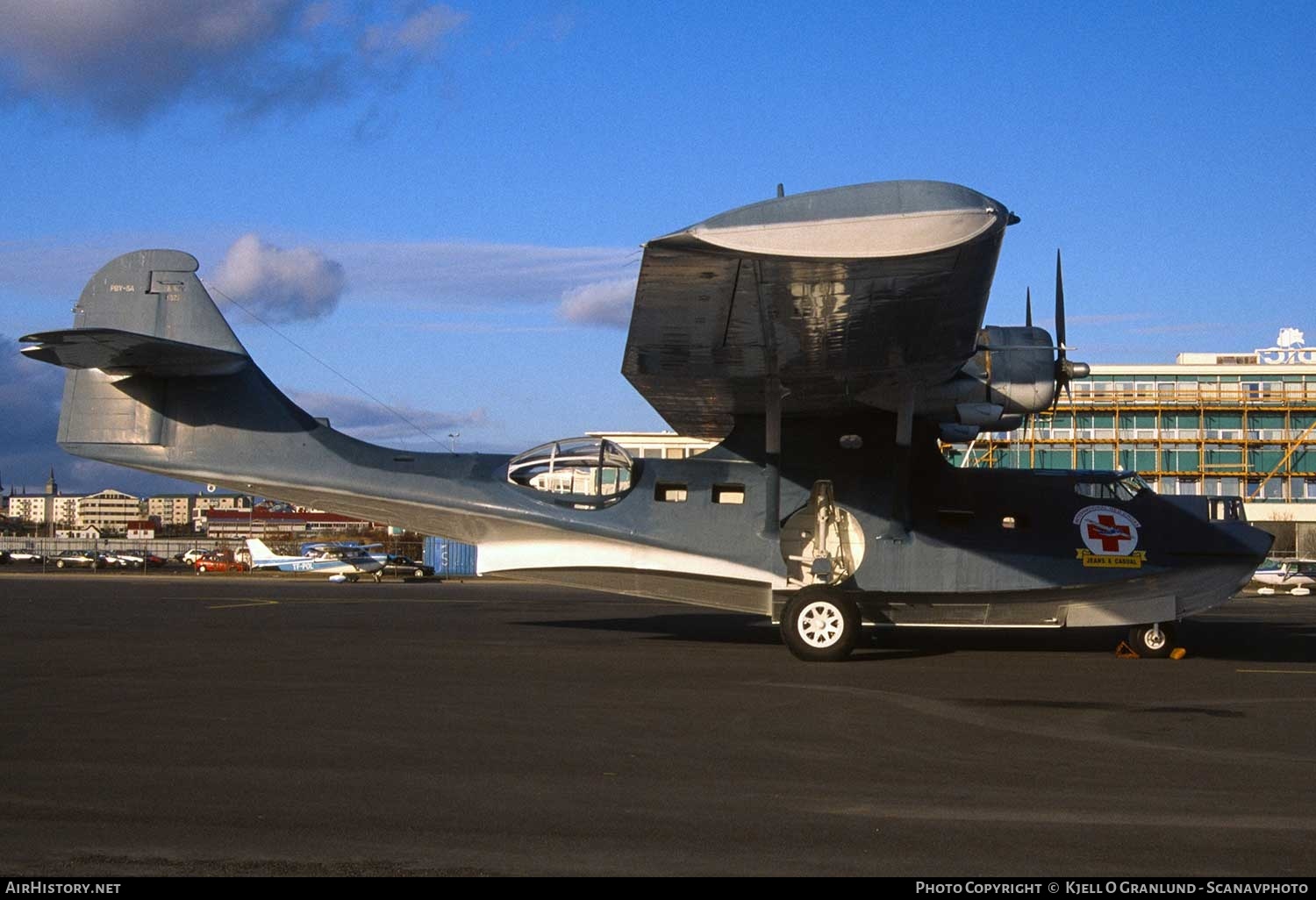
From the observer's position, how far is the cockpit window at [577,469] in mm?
14016

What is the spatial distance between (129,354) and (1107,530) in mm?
11744

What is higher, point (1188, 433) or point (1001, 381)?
point (1188, 433)

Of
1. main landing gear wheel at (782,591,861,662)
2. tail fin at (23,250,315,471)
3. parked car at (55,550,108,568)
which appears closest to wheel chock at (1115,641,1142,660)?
main landing gear wheel at (782,591,861,662)

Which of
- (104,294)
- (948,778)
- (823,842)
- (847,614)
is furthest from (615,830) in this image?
(104,294)

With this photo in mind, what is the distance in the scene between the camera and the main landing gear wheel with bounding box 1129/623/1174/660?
540 inches

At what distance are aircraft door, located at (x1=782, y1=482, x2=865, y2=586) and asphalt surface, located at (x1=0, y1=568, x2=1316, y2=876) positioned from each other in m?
1.09

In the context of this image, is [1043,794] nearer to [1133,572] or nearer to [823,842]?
[823,842]

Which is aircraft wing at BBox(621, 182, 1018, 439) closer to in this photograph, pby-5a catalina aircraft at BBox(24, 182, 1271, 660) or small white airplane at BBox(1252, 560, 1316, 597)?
pby-5a catalina aircraft at BBox(24, 182, 1271, 660)

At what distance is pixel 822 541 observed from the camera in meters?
13.4

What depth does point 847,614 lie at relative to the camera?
1290cm

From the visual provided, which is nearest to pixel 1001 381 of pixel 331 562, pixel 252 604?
pixel 252 604

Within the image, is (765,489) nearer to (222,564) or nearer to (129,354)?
(129,354)

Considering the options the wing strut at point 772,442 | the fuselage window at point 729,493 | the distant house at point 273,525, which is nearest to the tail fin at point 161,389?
the fuselage window at point 729,493
